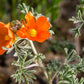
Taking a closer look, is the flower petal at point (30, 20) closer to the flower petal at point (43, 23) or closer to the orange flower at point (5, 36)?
the flower petal at point (43, 23)

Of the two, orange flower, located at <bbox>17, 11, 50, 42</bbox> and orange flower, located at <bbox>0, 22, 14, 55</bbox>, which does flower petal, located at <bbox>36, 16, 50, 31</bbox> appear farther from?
orange flower, located at <bbox>0, 22, 14, 55</bbox>

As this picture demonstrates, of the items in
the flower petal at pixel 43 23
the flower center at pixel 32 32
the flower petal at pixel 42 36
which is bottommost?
the flower petal at pixel 42 36

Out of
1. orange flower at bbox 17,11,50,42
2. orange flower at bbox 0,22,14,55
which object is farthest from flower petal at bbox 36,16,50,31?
orange flower at bbox 0,22,14,55

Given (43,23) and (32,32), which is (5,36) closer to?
(32,32)

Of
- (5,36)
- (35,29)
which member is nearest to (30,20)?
(35,29)

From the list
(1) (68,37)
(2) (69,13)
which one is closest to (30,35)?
(1) (68,37)

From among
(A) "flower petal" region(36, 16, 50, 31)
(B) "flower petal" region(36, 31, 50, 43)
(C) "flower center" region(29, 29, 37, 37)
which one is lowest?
(B) "flower petal" region(36, 31, 50, 43)

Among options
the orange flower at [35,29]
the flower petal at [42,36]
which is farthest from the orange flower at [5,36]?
the flower petal at [42,36]
